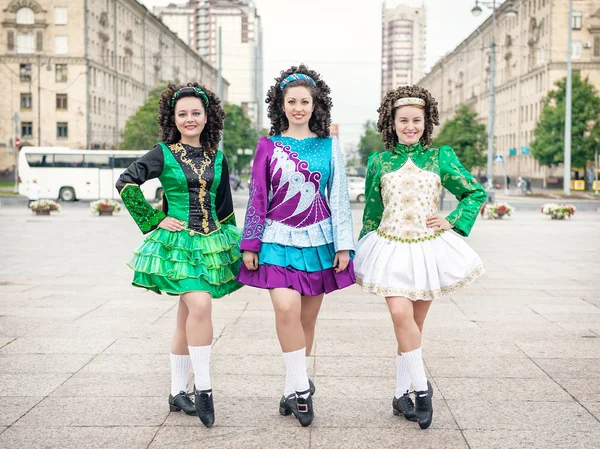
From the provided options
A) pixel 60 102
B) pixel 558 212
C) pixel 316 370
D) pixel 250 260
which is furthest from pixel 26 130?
pixel 250 260

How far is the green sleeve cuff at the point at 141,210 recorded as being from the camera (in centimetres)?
491

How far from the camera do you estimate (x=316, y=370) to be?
6.09 meters

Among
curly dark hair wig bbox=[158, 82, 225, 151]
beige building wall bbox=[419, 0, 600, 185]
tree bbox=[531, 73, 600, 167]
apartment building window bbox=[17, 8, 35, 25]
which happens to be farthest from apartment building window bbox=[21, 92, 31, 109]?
curly dark hair wig bbox=[158, 82, 225, 151]

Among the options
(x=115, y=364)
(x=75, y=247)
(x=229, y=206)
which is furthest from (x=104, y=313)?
(x=75, y=247)

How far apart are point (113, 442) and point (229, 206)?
155cm

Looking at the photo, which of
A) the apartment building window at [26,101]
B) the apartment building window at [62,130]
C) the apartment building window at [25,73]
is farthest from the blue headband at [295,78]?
the apartment building window at [25,73]

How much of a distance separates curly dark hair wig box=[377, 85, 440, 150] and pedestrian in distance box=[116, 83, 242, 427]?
100 cm

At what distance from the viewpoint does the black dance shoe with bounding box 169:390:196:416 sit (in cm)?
493

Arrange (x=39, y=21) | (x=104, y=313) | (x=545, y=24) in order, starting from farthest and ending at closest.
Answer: (x=545, y=24), (x=39, y=21), (x=104, y=313)

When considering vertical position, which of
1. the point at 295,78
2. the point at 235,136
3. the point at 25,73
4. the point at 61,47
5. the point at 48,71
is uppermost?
the point at 61,47

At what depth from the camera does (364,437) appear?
4492mm

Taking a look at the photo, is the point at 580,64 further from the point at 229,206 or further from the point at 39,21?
the point at 229,206

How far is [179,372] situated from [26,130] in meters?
67.6

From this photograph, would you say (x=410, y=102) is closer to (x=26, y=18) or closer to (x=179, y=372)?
(x=179, y=372)
